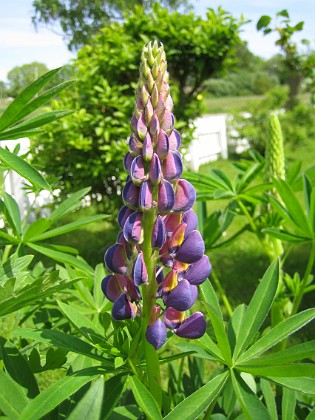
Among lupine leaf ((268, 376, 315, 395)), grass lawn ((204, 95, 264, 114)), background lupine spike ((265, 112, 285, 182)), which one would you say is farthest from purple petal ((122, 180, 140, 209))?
grass lawn ((204, 95, 264, 114))

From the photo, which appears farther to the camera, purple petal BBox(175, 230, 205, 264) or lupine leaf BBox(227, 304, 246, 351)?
lupine leaf BBox(227, 304, 246, 351)

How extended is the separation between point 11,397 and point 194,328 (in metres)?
0.30

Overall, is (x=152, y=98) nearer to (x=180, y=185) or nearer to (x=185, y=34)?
(x=180, y=185)

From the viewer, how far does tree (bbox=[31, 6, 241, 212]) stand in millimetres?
4130

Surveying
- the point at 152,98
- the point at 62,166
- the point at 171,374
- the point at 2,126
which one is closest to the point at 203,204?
the point at 171,374

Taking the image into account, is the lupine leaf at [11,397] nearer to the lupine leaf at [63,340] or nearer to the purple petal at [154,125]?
the lupine leaf at [63,340]

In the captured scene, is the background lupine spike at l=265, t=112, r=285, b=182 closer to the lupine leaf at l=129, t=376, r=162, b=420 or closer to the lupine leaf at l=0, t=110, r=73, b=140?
the lupine leaf at l=0, t=110, r=73, b=140

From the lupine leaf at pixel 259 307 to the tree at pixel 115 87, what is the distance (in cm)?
315

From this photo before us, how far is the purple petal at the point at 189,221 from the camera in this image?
831 mm

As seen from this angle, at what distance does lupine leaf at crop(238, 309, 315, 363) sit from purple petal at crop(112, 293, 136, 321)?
22 centimetres

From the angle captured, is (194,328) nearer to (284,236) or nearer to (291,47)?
(284,236)

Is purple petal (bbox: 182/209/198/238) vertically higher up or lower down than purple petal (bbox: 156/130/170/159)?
lower down

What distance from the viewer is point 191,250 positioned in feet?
2.61

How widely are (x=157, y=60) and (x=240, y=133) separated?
1002 centimetres
